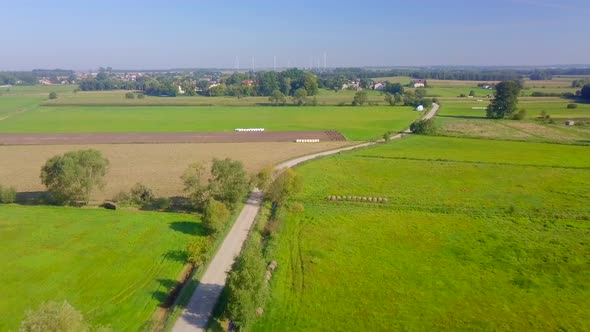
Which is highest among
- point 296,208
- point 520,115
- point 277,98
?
point 277,98

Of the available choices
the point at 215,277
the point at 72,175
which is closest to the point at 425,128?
the point at 72,175

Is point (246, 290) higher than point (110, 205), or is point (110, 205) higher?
point (246, 290)

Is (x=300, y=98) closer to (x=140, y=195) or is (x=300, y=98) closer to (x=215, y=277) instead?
(x=140, y=195)

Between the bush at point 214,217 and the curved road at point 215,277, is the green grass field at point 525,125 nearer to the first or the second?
the curved road at point 215,277

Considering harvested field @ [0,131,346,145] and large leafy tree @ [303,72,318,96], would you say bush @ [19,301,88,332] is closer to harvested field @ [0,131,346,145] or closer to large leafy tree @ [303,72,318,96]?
harvested field @ [0,131,346,145]

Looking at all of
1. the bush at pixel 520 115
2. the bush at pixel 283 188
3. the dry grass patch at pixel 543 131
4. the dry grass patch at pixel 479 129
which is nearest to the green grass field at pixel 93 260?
the bush at pixel 283 188

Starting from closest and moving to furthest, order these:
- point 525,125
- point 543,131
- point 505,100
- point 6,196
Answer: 1. point 6,196
2. point 543,131
3. point 525,125
4. point 505,100
